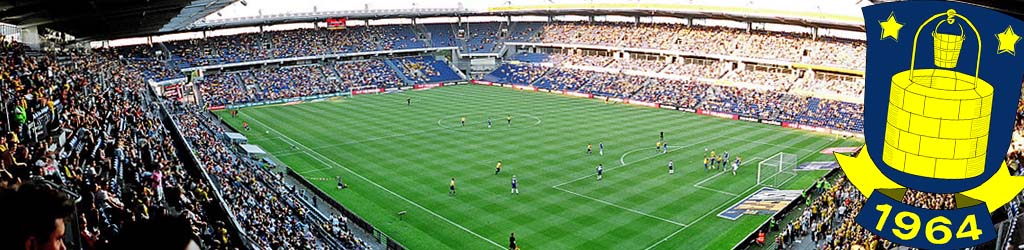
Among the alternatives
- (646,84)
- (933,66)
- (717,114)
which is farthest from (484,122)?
(933,66)

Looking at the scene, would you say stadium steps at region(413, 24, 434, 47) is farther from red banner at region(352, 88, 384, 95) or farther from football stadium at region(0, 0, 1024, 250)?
red banner at region(352, 88, 384, 95)

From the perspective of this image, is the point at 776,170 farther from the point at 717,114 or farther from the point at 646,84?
the point at 646,84

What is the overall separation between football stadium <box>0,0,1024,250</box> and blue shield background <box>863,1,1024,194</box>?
0.12 m

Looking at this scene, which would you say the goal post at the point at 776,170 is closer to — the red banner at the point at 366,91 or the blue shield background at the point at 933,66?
the blue shield background at the point at 933,66

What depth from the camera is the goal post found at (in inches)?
1375

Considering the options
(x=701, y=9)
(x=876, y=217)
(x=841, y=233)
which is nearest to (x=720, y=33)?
(x=701, y=9)

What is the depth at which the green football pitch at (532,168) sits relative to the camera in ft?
90.0

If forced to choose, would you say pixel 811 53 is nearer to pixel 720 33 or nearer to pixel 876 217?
pixel 720 33

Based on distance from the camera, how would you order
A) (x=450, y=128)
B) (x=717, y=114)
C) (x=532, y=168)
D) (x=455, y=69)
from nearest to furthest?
(x=532, y=168)
(x=450, y=128)
(x=717, y=114)
(x=455, y=69)

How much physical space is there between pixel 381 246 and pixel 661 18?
64064 millimetres

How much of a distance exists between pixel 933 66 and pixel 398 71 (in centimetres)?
7500

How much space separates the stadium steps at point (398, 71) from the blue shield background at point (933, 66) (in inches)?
2757

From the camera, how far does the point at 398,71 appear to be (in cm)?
8394

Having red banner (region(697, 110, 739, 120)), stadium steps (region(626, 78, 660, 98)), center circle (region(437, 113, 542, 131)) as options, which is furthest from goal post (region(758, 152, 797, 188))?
stadium steps (region(626, 78, 660, 98))
